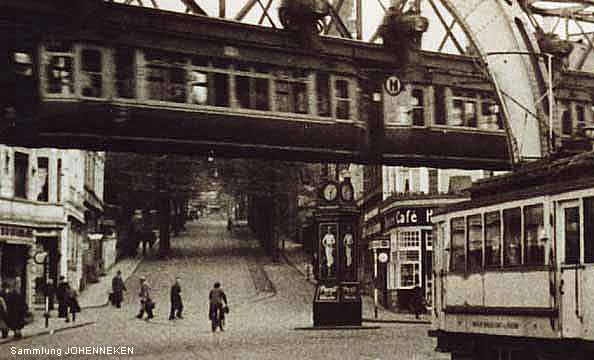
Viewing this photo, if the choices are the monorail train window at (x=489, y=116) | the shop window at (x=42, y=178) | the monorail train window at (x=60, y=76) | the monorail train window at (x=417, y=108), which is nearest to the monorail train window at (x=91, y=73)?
the monorail train window at (x=60, y=76)

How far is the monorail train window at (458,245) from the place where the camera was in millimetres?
19734

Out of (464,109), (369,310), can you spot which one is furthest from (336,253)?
(369,310)

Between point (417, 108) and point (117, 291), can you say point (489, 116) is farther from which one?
point (117, 291)

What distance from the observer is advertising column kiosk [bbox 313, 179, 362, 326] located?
120ft

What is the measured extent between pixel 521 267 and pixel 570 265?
1.48m

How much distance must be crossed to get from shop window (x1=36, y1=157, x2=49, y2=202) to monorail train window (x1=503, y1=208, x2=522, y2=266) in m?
34.3

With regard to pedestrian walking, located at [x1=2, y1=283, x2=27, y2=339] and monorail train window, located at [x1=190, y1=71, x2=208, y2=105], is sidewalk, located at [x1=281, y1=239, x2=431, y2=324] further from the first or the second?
monorail train window, located at [x1=190, y1=71, x2=208, y2=105]

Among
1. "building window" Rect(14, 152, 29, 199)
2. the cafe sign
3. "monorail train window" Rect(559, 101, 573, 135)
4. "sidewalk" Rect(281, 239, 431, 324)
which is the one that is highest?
"monorail train window" Rect(559, 101, 573, 135)

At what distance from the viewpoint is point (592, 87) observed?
31125 mm

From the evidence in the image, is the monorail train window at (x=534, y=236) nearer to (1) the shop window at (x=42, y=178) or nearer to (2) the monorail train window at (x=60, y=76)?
(2) the monorail train window at (x=60, y=76)

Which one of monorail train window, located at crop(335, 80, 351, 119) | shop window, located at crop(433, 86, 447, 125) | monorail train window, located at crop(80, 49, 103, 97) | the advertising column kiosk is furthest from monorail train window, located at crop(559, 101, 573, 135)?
monorail train window, located at crop(80, 49, 103, 97)

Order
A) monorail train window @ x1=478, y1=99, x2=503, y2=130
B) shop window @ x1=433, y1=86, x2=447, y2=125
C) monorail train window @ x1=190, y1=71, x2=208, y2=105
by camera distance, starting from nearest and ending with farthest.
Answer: monorail train window @ x1=190, y1=71, x2=208, y2=105
shop window @ x1=433, y1=86, x2=447, y2=125
monorail train window @ x1=478, y1=99, x2=503, y2=130

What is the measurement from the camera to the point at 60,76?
827 inches

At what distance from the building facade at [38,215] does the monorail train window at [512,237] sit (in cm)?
2734
